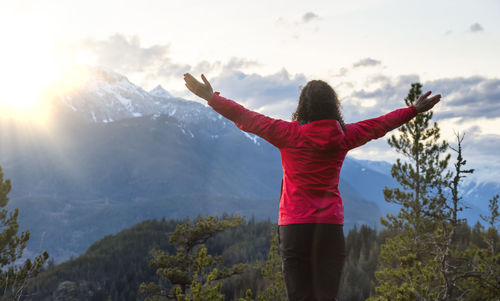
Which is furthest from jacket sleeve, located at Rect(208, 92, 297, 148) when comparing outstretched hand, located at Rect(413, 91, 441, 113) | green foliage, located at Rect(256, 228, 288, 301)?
Result: green foliage, located at Rect(256, 228, 288, 301)

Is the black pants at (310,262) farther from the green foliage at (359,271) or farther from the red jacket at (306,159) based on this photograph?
the green foliage at (359,271)

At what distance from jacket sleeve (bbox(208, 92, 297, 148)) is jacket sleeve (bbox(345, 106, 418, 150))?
0.51 meters

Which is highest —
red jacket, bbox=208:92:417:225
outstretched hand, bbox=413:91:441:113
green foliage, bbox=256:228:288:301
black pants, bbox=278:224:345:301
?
outstretched hand, bbox=413:91:441:113

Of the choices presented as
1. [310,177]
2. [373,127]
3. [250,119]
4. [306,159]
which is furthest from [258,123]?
[373,127]

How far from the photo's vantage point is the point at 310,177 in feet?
10.5

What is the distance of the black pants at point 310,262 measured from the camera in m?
3.08

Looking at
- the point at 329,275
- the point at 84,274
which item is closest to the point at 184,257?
the point at 329,275

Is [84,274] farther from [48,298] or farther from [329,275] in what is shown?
[329,275]

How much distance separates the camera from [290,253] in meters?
3.08

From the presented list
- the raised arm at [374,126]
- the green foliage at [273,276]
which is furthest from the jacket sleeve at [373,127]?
the green foliage at [273,276]

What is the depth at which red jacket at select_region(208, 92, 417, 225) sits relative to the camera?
317 centimetres

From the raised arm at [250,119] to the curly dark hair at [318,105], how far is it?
209mm

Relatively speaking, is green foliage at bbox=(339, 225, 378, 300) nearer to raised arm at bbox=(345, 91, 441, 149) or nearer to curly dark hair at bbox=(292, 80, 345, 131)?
raised arm at bbox=(345, 91, 441, 149)

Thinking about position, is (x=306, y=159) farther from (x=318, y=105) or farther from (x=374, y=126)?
(x=374, y=126)
